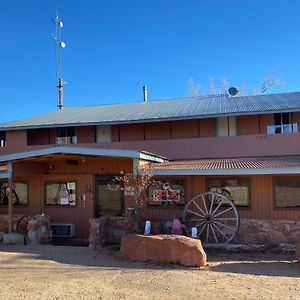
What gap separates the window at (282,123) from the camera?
16.4m

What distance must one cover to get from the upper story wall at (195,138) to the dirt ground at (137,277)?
205 inches

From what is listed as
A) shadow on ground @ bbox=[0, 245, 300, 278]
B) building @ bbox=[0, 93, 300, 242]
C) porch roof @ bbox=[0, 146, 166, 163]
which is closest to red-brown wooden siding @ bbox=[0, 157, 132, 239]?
building @ bbox=[0, 93, 300, 242]

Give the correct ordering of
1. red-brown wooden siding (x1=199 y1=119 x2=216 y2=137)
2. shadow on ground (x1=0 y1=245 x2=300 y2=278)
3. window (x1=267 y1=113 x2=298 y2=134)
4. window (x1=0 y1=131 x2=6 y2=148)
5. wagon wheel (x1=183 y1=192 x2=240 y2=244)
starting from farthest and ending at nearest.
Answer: window (x1=0 y1=131 x2=6 y2=148), red-brown wooden siding (x1=199 y1=119 x2=216 y2=137), window (x1=267 y1=113 x2=298 y2=134), wagon wheel (x1=183 y1=192 x2=240 y2=244), shadow on ground (x1=0 y1=245 x2=300 y2=278)

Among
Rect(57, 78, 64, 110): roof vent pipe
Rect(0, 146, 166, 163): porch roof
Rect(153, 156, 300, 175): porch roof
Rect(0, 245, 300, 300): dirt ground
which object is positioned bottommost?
Rect(0, 245, 300, 300): dirt ground

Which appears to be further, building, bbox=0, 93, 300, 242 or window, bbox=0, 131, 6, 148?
window, bbox=0, 131, 6, 148

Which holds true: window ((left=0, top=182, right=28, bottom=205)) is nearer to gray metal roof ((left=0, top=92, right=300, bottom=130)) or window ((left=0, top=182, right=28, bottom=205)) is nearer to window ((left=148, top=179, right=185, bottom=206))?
gray metal roof ((left=0, top=92, right=300, bottom=130))

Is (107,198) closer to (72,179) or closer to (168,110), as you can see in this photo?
(72,179)

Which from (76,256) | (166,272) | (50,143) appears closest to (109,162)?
(50,143)

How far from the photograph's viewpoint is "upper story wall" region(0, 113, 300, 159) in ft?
53.3

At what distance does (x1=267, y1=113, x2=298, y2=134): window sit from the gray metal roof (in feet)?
1.34

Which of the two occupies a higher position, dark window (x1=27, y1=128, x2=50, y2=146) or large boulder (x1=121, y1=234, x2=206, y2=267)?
dark window (x1=27, y1=128, x2=50, y2=146)

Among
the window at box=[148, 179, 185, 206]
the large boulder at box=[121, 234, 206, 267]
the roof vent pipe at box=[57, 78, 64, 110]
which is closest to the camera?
the large boulder at box=[121, 234, 206, 267]

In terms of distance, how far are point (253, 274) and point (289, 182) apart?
5.13 meters

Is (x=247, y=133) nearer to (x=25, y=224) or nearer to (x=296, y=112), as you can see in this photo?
(x=296, y=112)
